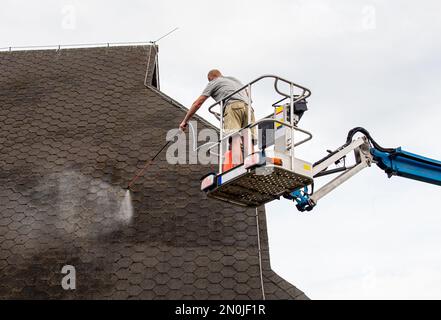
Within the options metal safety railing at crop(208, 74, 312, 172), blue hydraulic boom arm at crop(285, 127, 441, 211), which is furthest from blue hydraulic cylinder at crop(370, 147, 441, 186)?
metal safety railing at crop(208, 74, 312, 172)

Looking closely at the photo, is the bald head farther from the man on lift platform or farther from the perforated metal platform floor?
the perforated metal platform floor

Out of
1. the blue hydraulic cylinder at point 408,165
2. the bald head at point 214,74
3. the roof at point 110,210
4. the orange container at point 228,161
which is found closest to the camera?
the orange container at point 228,161

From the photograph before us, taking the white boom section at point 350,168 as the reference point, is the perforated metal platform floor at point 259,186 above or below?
below

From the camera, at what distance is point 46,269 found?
1106 cm

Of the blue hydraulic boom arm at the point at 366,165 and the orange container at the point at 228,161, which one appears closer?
the orange container at the point at 228,161

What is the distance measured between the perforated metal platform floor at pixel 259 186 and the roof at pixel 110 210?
9.21 feet

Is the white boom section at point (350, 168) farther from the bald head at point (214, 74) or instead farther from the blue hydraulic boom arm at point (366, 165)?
the bald head at point (214, 74)

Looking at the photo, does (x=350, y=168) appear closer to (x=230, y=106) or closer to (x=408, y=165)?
(x=408, y=165)

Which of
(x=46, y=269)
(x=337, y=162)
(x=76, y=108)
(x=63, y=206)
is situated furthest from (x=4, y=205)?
(x=337, y=162)

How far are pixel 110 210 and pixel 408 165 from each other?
525cm

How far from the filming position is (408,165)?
10.1 meters

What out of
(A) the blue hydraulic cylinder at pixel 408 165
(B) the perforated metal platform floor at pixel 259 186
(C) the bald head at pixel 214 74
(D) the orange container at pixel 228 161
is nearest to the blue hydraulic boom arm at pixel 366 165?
(A) the blue hydraulic cylinder at pixel 408 165

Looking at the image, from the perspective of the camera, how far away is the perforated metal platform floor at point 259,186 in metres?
7.46
